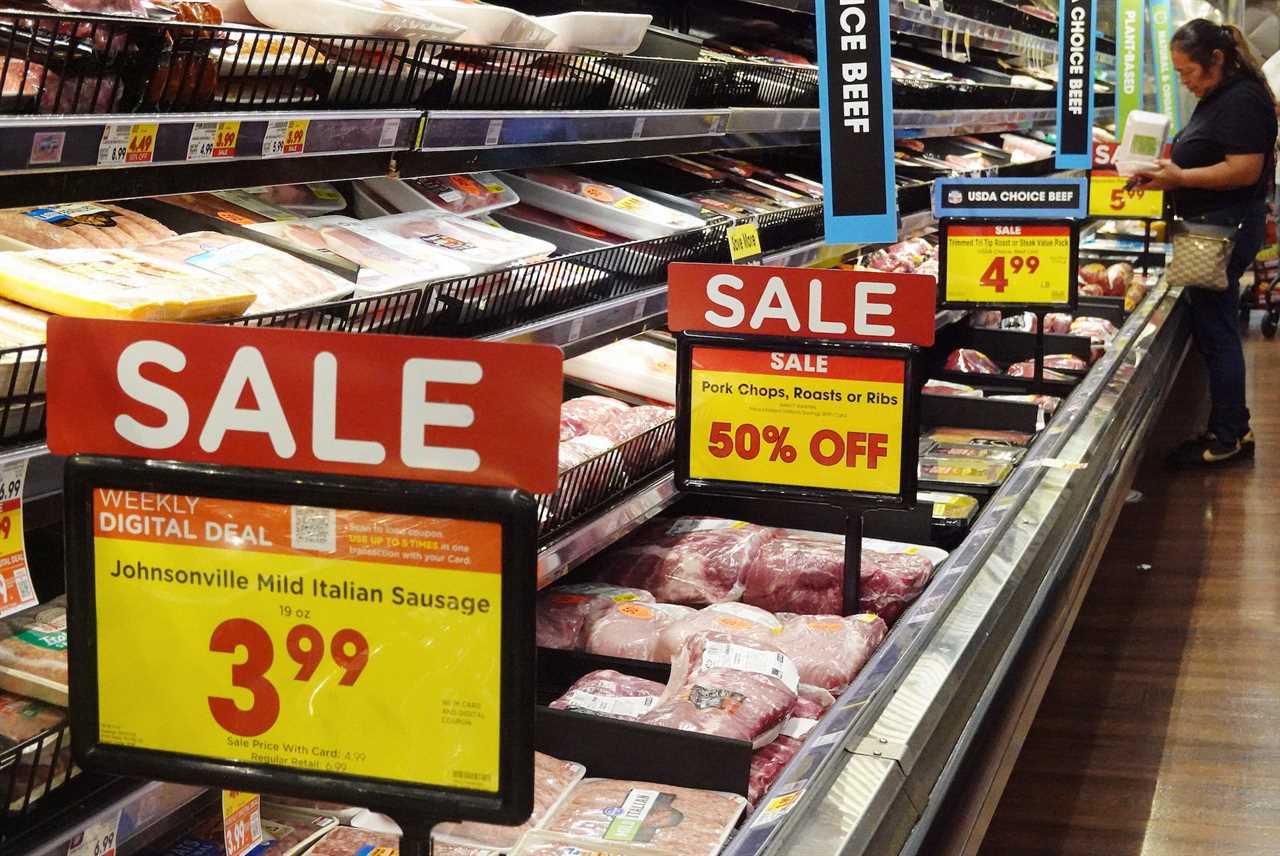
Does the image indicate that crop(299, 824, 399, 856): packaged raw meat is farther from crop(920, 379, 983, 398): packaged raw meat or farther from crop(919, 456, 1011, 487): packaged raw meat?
crop(920, 379, 983, 398): packaged raw meat

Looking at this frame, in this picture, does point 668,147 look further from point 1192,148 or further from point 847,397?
point 1192,148

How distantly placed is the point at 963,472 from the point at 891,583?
916 mm

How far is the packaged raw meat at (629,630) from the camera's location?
2225 millimetres

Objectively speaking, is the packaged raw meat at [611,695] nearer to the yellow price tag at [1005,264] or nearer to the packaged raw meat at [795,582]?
the packaged raw meat at [795,582]

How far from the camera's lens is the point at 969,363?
4.63m

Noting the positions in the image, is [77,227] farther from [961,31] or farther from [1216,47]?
[1216,47]

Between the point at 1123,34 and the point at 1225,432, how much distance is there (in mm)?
3649

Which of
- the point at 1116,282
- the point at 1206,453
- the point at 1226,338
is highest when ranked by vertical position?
the point at 1116,282

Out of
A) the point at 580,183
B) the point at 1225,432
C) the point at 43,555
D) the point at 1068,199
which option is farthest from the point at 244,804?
the point at 1225,432

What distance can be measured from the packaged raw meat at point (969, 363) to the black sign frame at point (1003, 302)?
0.21 meters

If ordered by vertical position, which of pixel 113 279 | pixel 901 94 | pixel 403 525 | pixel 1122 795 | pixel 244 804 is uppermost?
pixel 901 94

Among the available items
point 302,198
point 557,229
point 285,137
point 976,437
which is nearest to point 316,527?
point 285,137

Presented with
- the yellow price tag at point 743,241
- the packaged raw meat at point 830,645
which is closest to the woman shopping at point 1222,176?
the yellow price tag at point 743,241

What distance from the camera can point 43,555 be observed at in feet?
5.77
